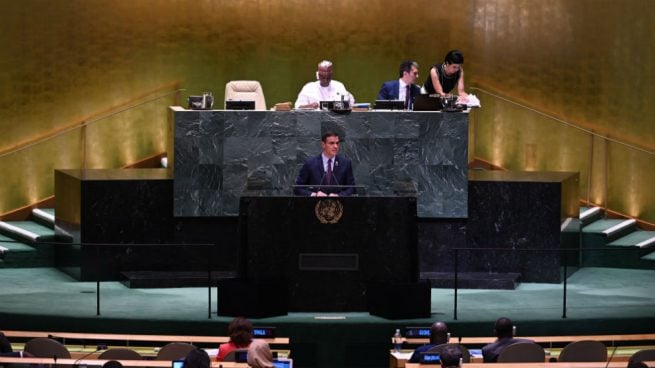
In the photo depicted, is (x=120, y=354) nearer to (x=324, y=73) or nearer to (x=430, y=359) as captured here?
(x=430, y=359)

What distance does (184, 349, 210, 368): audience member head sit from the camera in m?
8.80

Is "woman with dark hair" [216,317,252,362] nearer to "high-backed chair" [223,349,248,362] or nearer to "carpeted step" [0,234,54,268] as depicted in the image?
"high-backed chair" [223,349,248,362]

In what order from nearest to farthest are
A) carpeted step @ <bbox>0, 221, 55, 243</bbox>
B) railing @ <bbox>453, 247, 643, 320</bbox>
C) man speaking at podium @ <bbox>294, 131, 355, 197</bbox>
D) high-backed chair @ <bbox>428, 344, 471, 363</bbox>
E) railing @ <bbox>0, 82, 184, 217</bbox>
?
high-backed chair @ <bbox>428, 344, 471, 363</bbox> → railing @ <bbox>453, 247, 643, 320</bbox> → man speaking at podium @ <bbox>294, 131, 355, 197</bbox> → carpeted step @ <bbox>0, 221, 55, 243</bbox> → railing @ <bbox>0, 82, 184, 217</bbox>

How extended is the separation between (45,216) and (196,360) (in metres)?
7.59

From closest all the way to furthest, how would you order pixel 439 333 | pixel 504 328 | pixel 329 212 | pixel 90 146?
pixel 439 333
pixel 504 328
pixel 329 212
pixel 90 146

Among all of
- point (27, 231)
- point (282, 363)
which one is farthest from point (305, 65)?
point (282, 363)

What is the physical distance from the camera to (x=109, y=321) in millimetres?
12391

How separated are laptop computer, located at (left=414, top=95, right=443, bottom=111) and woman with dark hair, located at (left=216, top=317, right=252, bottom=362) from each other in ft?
14.8

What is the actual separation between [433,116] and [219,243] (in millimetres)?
2489

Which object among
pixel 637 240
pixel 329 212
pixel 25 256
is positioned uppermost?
pixel 329 212

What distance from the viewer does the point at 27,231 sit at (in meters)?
15.6

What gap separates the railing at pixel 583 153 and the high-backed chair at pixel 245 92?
10.3 feet

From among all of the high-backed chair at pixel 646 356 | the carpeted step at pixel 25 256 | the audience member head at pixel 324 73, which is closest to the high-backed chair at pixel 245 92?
the audience member head at pixel 324 73

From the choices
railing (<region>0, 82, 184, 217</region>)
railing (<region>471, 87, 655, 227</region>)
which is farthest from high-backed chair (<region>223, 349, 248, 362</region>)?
railing (<region>471, 87, 655, 227</region>)
